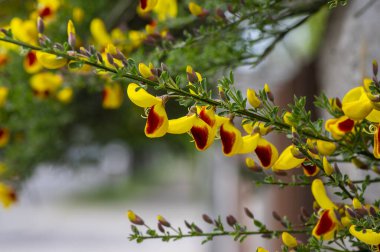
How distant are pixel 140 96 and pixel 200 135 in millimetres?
50

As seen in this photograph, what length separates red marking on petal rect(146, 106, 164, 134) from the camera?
0.42 meters

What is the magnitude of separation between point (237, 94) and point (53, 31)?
0.70 m

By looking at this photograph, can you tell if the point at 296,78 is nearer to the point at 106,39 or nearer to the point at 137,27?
the point at 137,27

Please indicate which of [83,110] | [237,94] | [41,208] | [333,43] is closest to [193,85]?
[237,94]

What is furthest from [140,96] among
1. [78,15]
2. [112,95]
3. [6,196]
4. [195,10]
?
[6,196]

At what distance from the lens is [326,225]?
1.52 feet

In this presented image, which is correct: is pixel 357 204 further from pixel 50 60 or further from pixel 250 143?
pixel 50 60

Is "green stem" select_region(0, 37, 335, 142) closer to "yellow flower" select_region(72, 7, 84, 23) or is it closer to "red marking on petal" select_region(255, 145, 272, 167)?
"red marking on petal" select_region(255, 145, 272, 167)

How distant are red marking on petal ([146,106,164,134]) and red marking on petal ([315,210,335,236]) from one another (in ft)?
0.50

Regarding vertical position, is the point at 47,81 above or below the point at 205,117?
above

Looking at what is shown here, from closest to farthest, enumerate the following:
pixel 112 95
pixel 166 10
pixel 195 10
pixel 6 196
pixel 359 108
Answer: pixel 359 108, pixel 195 10, pixel 166 10, pixel 112 95, pixel 6 196

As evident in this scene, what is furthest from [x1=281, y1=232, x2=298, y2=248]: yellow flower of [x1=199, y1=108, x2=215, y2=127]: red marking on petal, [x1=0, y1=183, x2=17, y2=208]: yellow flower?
[x1=0, y1=183, x2=17, y2=208]: yellow flower

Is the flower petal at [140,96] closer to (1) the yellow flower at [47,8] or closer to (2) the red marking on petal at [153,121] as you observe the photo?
(2) the red marking on petal at [153,121]

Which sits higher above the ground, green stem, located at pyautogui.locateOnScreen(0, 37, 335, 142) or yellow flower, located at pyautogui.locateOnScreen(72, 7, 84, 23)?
yellow flower, located at pyautogui.locateOnScreen(72, 7, 84, 23)
